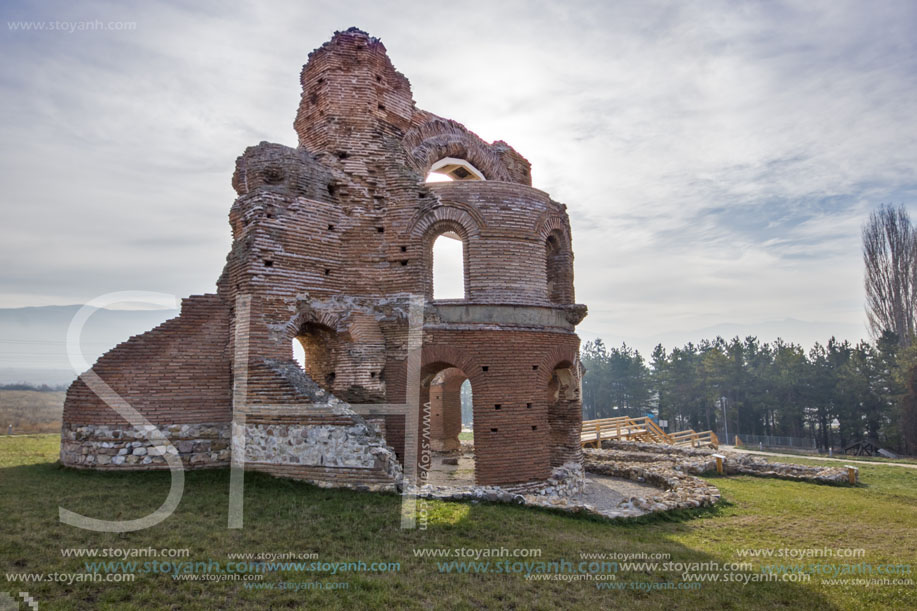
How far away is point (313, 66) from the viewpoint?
1362cm

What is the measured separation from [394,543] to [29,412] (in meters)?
30.8

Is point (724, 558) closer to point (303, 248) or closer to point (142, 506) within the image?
point (142, 506)

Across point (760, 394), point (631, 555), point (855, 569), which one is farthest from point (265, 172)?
point (760, 394)

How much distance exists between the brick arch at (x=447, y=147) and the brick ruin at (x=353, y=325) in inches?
5.9

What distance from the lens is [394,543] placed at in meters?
6.57

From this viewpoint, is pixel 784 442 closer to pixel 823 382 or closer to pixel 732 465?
pixel 823 382

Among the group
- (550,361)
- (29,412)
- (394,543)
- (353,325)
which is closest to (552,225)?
(550,361)

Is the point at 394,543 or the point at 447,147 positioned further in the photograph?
the point at 447,147

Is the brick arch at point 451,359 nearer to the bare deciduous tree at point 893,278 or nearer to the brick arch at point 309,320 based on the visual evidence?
the brick arch at point 309,320

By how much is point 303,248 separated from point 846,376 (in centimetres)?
3854

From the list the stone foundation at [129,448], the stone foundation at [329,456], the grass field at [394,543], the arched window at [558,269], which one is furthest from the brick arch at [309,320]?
the arched window at [558,269]

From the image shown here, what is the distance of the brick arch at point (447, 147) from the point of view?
555 inches

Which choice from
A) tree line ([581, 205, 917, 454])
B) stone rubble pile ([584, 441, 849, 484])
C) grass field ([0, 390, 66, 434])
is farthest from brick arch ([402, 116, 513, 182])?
tree line ([581, 205, 917, 454])

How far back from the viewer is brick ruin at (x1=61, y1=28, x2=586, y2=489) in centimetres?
966
